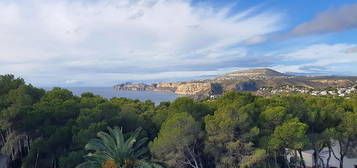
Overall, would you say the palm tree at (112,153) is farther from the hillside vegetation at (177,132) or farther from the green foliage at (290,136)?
the green foliage at (290,136)

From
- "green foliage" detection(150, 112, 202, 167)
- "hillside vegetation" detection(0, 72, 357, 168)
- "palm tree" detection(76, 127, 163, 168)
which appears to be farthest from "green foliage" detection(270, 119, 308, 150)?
"palm tree" detection(76, 127, 163, 168)

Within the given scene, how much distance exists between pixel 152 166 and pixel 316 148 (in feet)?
37.3

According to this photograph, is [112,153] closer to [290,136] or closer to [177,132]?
[177,132]

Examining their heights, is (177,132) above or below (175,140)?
above

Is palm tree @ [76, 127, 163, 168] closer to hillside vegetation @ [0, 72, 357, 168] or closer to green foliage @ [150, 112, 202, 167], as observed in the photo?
hillside vegetation @ [0, 72, 357, 168]

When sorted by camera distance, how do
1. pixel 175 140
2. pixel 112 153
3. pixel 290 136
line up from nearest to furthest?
pixel 112 153 → pixel 290 136 → pixel 175 140

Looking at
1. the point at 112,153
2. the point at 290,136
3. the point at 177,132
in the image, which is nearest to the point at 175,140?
the point at 177,132

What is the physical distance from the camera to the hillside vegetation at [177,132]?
18734 mm

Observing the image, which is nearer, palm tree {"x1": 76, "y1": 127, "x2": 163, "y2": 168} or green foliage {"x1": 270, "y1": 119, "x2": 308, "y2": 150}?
palm tree {"x1": 76, "y1": 127, "x2": 163, "y2": 168}

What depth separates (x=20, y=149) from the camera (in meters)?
24.4

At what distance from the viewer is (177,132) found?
760 inches

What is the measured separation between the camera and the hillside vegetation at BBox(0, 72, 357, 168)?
1873 cm

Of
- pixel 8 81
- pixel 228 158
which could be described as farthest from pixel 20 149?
pixel 228 158

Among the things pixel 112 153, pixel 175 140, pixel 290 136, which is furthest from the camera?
pixel 175 140
